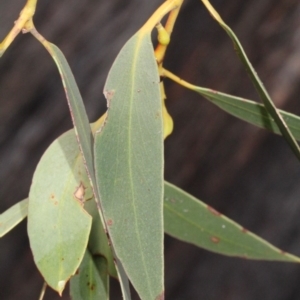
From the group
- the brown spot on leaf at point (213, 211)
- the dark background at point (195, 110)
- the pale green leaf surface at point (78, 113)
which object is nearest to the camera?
the pale green leaf surface at point (78, 113)

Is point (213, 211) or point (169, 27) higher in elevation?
point (169, 27)

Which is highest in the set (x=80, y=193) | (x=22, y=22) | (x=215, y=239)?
(x=22, y=22)

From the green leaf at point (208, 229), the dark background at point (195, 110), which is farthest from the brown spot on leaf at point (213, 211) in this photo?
the dark background at point (195, 110)

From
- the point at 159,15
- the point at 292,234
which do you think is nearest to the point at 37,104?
the point at 292,234

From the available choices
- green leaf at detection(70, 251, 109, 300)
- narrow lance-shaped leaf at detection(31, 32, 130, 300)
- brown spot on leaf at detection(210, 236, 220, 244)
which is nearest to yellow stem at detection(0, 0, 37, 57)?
narrow lance-shaped leaf at detection(31, 32, 130, 300)

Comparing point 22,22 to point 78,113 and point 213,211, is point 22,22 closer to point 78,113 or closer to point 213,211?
point 78,113

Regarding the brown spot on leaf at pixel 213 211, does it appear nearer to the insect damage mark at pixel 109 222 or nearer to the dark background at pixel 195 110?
the insect damage mark at pixel 109 222

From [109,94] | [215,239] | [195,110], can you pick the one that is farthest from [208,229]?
[195,110]
